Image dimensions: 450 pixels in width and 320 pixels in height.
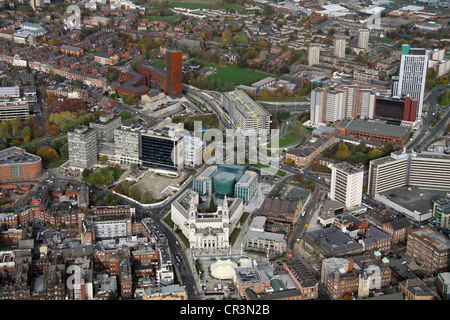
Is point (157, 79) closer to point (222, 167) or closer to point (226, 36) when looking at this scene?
point (226, 36)

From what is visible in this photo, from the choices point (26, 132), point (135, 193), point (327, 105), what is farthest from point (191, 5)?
point (135, 193)

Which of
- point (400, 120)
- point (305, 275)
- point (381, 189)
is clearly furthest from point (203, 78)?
point (305, 275)

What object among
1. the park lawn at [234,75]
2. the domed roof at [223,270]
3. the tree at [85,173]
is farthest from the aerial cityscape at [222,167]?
the tree at [85,173]

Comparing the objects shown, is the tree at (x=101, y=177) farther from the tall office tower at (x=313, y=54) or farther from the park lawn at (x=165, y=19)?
the park lawn at (x=165, y=19)

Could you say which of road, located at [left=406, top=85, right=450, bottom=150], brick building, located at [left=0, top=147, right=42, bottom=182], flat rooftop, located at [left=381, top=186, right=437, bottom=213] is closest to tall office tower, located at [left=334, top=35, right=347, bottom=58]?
road, located at [left=406, top=85, right=450, bottom=150]

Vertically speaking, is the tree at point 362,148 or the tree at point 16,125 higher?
the tree at point 16,125

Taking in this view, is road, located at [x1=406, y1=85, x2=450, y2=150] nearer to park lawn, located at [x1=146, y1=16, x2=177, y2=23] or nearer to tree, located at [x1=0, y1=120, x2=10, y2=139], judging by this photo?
tree, located at [x1=0, y1=120, x2=10, y2=139]
